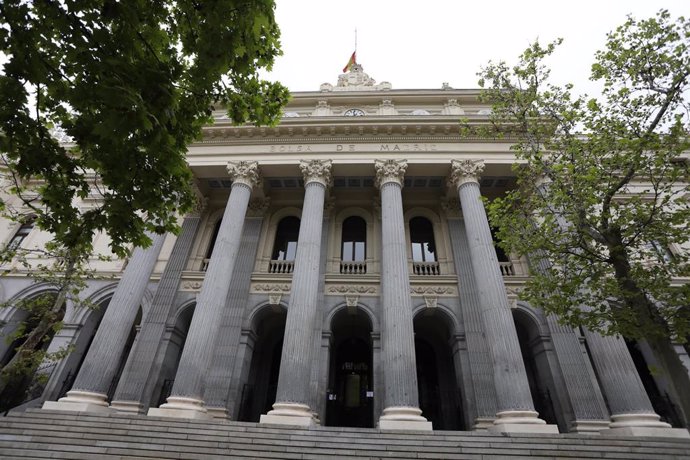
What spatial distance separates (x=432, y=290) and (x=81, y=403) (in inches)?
464

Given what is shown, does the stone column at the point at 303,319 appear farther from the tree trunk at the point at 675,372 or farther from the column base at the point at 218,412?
the tree trunk at the point at 675,372

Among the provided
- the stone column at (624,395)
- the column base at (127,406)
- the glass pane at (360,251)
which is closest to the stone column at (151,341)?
the column base at (127,406)

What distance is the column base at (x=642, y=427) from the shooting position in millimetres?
8703

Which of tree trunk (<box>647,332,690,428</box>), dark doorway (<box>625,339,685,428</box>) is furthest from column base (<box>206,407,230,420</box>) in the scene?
dark doorway (<box>625,339,685,428</box>)

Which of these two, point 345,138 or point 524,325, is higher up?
point 345,138

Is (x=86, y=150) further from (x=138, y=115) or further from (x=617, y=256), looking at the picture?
(x=617, y=256)

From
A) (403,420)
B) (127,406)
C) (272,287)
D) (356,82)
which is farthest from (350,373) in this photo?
(356,82)

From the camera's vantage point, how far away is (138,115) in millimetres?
3857

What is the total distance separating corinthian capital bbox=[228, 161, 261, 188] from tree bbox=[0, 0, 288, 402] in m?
9.45

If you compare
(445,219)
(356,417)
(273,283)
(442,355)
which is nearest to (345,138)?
(445,219)

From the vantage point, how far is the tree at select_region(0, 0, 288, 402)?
3.98m

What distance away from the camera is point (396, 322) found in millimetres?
10820

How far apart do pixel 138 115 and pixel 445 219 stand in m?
14.0

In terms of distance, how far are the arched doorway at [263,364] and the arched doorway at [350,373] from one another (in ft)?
7.82
